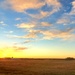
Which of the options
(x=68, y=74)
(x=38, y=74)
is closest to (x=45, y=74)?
(x=38, y=74)

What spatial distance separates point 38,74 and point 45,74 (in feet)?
4.83

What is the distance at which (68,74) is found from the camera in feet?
127

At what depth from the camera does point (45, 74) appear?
3916cm

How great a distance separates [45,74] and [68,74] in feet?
15.7

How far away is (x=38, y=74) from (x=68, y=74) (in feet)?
20.5

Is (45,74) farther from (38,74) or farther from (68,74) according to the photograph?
(68,74)

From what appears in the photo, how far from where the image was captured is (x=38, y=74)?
39281 millimetres
